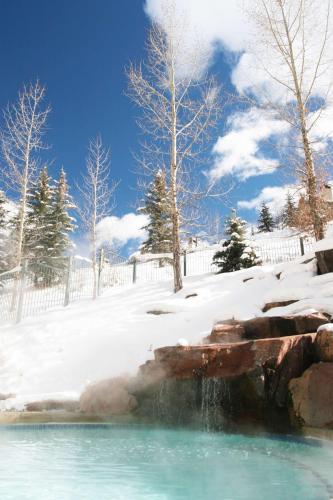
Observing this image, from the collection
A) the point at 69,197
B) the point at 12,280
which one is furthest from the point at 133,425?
the point at 69,197

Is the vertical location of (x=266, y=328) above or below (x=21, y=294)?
below

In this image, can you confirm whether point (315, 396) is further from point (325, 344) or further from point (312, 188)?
point (312, 188)

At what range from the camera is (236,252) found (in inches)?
814

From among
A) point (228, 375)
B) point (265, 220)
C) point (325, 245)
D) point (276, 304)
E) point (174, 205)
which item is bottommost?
point (228, 375)

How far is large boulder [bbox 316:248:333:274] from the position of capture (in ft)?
33.3

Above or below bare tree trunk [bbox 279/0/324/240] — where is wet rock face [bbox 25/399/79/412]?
below

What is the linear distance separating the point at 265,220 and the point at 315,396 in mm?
57298

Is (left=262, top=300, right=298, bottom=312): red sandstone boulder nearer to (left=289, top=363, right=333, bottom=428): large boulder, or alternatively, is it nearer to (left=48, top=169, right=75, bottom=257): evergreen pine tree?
(left=289, top=363, right=333, bottom=428): large boulder

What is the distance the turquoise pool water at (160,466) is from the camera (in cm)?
333

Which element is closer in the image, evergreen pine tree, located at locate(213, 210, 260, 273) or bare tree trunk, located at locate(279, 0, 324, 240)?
bare tree trunk, located at locate(279, 0, 324, 240)

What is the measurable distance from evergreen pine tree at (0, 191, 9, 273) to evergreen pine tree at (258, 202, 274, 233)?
42467mm

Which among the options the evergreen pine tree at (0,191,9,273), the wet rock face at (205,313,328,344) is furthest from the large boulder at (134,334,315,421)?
the evergreen pine tree at (0,191,9,273)

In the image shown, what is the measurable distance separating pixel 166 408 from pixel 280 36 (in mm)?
14861

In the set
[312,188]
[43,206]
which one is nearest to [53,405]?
[312,188]
